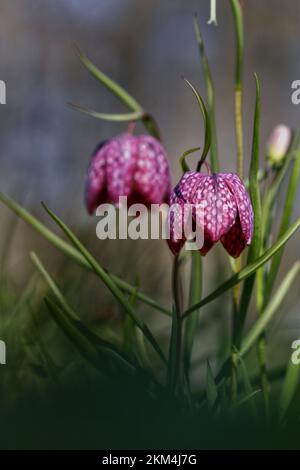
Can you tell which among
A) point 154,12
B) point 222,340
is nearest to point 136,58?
point 154,12

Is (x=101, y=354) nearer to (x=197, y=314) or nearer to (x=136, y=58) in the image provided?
(x=197, y=314)

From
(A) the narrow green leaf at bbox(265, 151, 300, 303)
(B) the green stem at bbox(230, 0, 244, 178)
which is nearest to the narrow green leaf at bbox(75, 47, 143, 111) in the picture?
(B) the green stem at bbox(230, 0, 244, 178)

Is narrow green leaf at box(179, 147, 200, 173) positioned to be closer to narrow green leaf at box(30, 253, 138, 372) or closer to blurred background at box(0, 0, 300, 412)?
narrow green leaf at box(30, 253, 138, 372)

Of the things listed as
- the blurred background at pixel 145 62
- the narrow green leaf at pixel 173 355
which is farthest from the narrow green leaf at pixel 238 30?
the blurred background at pixel 145 62

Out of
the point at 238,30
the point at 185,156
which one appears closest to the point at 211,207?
the point at 185,156

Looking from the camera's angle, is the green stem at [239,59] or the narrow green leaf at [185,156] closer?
the narrow green leaf at [185,156]

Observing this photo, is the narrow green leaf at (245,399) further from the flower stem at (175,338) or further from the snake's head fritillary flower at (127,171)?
the snake's head fritillary flower at (127,171)
